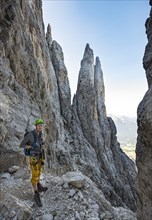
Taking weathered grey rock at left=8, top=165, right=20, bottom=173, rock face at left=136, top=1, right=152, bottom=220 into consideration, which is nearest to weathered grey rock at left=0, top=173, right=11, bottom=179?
weathered grey rock at left=8, top=165, right=20, bottom=173

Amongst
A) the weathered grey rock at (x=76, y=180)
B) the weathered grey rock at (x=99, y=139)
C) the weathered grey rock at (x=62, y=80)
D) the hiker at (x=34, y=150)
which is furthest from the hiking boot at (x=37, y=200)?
the weathered grey rock at (x=62, y=80)

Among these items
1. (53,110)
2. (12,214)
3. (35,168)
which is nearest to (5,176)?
(35,168)

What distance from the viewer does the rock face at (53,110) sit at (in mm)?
17667

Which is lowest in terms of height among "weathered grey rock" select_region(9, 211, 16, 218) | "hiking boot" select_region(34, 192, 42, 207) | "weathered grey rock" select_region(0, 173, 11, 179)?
"weathered grey rock" select_region(9, 211, 16, 218)

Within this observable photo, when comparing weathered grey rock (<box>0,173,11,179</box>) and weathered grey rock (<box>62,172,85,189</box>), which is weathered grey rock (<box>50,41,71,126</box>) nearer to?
weathered grey rock (<box>0,173,11,179</box>)

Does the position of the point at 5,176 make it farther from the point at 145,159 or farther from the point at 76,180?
the point at 145,159

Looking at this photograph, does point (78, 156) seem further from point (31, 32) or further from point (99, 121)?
point (31, 32)

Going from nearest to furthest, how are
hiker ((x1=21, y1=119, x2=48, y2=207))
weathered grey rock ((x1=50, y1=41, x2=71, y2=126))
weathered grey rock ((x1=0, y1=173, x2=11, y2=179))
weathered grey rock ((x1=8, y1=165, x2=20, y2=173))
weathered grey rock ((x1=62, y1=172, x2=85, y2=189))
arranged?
1. hiker ((x1=21, y1=119, x2=48, y2=207))
2. weathered grey rock ((x1=62, y1=172, x2=85, y2=189))
3. weathered grey rock ((x1=0, y1=173, x2=11, y2=179))
4. weathered grey rock ((x1=8, y1=165, x2=20, y2=173))
5. weathered grey rock ((x1=50, y1=41, x2=71, y2=126))

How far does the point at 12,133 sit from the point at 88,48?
5039cm

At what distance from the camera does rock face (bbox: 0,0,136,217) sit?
58.0ft

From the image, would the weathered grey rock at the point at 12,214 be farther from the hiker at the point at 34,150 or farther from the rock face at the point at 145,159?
the rock face at the point at 145,159

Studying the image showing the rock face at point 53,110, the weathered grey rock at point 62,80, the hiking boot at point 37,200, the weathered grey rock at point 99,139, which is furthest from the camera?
the weathered grey rock at point 62,80

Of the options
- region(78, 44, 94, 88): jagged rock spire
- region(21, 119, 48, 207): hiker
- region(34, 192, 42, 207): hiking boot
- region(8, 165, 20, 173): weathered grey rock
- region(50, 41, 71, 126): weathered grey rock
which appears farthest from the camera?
region(78, 44, 94, 88): jagged rock spire

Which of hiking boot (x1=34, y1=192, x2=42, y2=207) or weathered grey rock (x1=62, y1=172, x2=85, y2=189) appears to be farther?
weathered grey rock (x1=62, y1=172, x2=85, y2=189)
